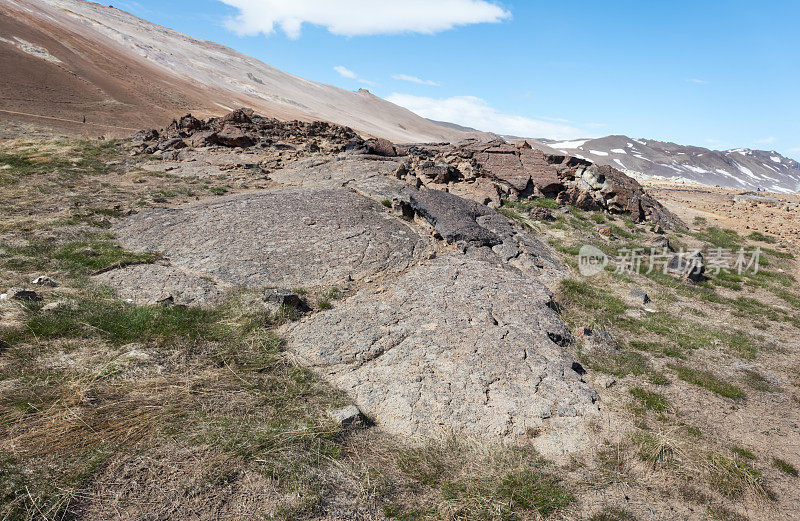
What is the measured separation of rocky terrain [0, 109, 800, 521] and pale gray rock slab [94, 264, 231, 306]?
5 cm

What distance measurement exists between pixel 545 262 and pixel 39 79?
1444 inches

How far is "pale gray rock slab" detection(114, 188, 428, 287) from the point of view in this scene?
6.54 meters

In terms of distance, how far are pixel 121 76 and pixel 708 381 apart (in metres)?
47.7

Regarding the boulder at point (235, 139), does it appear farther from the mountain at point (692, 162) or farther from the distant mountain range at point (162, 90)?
the mountain at point (692, 162)

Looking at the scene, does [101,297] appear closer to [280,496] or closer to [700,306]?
[280,496]

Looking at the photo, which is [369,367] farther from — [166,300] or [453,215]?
[453,215]

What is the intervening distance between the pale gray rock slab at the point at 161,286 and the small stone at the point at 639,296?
759 cm

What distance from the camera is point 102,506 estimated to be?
8.47 feet

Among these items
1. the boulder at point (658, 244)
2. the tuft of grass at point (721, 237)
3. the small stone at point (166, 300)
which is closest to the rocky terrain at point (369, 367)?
the small stone at point (166, 300)

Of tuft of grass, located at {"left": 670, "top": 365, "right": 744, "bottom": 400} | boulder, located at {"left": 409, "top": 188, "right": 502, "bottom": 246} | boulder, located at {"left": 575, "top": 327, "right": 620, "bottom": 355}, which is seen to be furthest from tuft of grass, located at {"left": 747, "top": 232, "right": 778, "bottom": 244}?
boulder, located at {"left": 575, "top": 327, "right": 620, "bottom": 355}

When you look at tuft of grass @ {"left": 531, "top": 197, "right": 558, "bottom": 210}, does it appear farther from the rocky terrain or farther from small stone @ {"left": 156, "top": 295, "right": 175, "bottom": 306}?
small stone @ {"left": 156, "top": 295, "right": 175, "bottom": 306}

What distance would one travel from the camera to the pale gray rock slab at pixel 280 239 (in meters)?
6.54

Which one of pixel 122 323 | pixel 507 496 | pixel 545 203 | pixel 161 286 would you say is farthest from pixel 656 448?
pixel 545 203

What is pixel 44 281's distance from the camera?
5414mm
